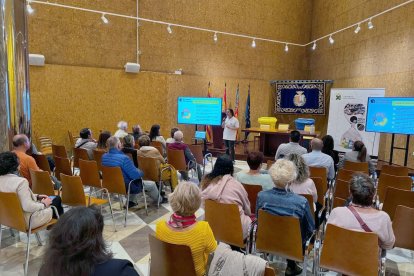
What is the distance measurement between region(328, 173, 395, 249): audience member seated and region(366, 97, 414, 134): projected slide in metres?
4.37

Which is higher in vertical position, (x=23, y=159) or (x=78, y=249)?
(x=78, y=249)

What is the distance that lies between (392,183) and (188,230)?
2.99 metres

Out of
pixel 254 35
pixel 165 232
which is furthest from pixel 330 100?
pixel 165 232

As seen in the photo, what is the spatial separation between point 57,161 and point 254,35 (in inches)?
312

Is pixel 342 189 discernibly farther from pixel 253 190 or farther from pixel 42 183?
pixel 42 183

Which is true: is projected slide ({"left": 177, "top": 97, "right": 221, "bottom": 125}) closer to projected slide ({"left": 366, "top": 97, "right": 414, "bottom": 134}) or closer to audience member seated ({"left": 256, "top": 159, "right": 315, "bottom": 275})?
projected slide ({"left": 366, "top": 97, "right": 414, "bottom": 134})

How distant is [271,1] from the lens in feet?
34.3

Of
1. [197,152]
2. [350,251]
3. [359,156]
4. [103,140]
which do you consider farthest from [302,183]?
[103,140]

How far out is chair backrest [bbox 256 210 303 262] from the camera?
2.27 m

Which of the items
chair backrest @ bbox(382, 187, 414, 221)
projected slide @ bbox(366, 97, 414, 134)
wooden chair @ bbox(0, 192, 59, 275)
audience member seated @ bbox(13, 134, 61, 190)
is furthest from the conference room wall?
wooden chair @ bbox(0, 192, 59, 275)

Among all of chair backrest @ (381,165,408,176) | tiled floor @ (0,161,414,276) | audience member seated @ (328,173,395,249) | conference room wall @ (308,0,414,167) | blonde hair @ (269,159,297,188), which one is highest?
conference room wall @ (308,0,414,167)

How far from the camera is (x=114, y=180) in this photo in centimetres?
382

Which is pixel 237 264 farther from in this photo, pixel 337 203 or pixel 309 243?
pixel 337 203

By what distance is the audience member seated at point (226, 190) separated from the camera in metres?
2.64
